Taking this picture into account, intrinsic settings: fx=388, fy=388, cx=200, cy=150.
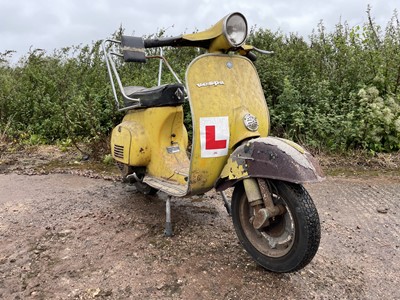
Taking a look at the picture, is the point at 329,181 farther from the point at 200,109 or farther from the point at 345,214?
the point at 200,109

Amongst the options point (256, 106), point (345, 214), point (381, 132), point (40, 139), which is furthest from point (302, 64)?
point (40, 139)

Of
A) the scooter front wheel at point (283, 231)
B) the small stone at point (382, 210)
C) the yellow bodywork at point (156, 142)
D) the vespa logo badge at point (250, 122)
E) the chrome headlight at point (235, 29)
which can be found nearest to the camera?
the scooter front wheel at point (283, 231)

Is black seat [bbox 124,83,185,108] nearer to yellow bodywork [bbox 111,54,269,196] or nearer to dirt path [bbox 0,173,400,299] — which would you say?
yellow bodywork [bbox 111,54,269,196]

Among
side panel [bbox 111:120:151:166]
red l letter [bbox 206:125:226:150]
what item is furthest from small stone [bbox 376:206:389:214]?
side panel [bbox 111:120:151:166]

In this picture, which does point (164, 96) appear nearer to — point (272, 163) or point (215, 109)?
point (215, 109)

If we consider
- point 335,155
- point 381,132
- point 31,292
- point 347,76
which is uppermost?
point 347,76

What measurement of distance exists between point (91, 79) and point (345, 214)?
505 cm

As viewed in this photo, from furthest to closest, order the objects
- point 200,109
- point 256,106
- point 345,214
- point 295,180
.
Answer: point 345,214 < point 256,106 < point 200,109 < point 295,180

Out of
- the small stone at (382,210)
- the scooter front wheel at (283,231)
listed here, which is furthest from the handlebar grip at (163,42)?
the small stone at (382,210)

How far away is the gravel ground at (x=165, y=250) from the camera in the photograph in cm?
218

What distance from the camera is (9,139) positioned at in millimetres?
5938

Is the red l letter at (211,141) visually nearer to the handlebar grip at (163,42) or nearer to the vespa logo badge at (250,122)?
the vespa logo badge at (250,122)

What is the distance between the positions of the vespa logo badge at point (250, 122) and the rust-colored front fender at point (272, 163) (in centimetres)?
20

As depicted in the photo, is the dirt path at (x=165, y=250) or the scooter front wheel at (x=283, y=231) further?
the dirt path at (x=165, y=250)
